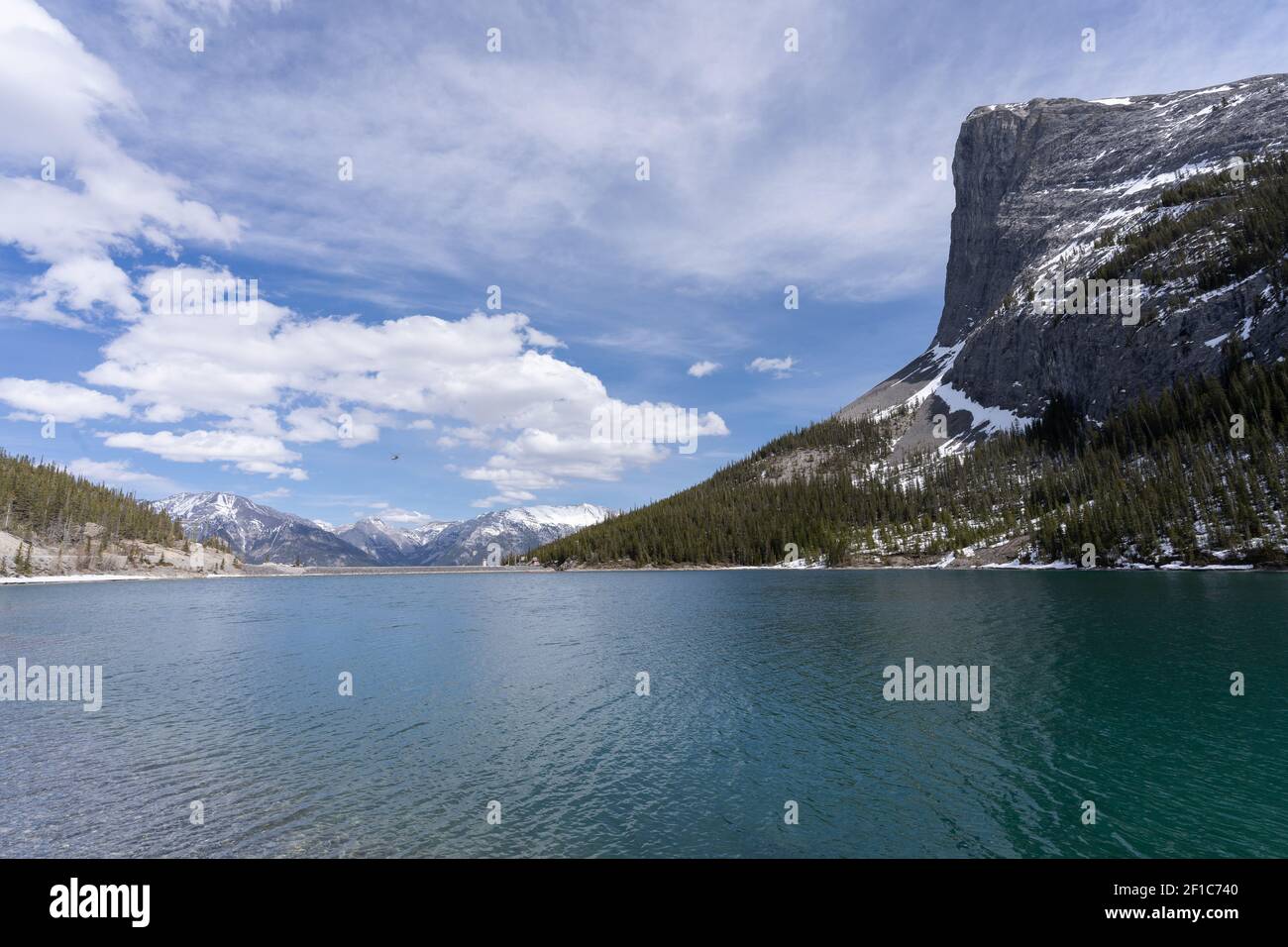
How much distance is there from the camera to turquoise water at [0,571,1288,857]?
853 inches

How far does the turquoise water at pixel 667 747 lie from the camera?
21.7 metres

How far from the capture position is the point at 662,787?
25969 millimetres

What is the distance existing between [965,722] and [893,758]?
8074 mm

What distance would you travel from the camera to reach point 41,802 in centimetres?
2491

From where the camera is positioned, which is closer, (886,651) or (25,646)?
(886,651)

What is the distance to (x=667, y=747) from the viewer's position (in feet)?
103

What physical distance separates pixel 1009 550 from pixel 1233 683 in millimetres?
164784
